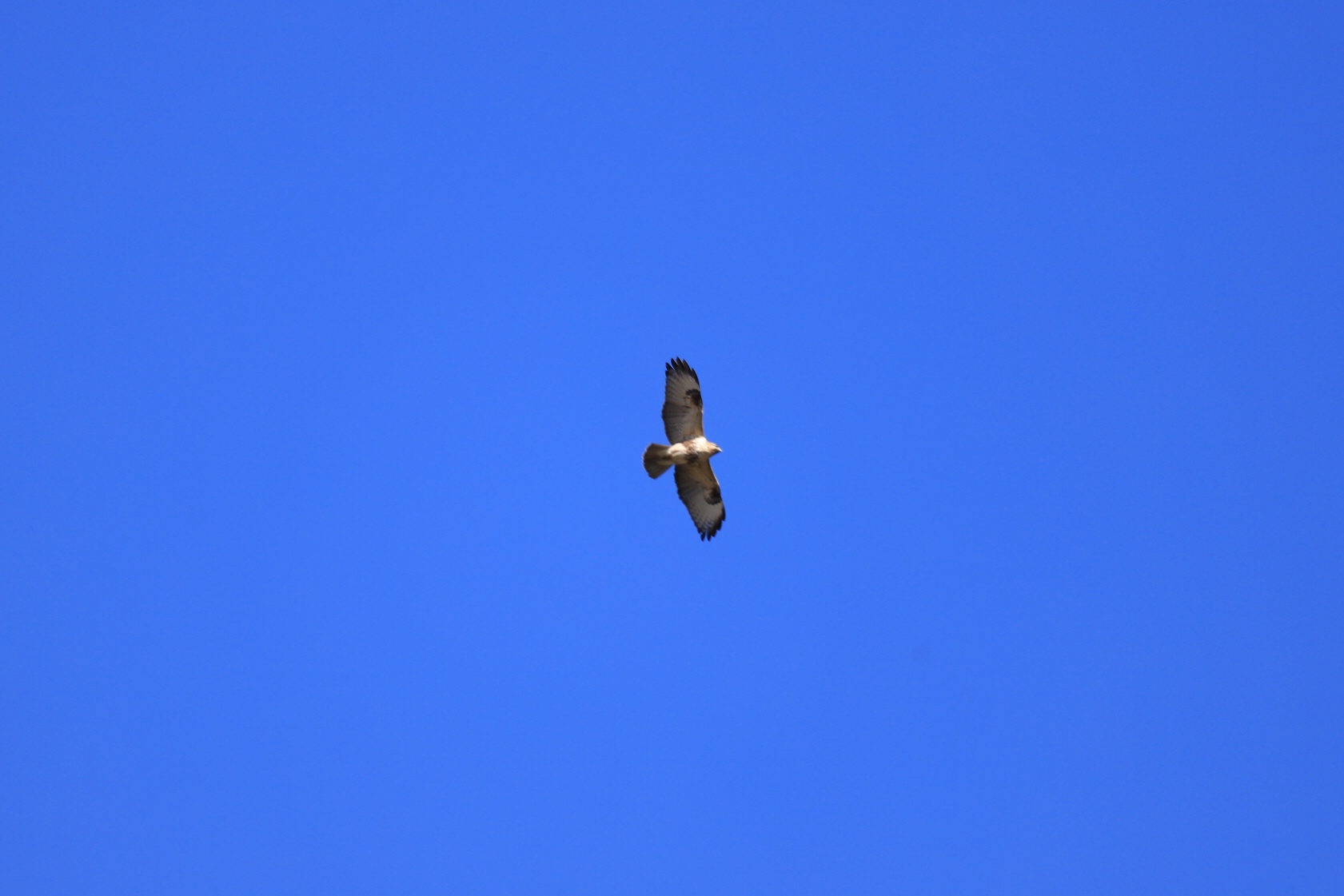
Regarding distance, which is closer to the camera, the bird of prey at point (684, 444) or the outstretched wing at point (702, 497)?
the bird of prey at point (684, 444)

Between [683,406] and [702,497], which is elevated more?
[683,406]

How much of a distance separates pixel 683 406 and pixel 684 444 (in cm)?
72

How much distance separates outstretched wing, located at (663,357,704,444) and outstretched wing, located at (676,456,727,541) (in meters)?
0.69

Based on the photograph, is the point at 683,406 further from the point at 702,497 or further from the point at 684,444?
the point at 702,497

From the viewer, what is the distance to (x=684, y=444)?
893 inches

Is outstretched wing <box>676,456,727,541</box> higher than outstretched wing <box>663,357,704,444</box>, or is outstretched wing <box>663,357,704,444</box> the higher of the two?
outstretched wing <box>663,357,704,444</box>

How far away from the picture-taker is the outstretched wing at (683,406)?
901 inches

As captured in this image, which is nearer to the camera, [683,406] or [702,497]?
[683,406]

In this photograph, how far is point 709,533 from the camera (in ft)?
78.7

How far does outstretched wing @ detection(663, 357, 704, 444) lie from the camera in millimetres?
22891

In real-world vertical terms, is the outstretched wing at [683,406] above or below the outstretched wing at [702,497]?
above

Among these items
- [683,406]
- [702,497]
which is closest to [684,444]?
[683,406]

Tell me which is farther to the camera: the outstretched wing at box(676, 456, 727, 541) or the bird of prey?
the outstretched wing at box(676, 456, 727, 541)

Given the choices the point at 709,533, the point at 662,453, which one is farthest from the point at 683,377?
the point at 709,533
